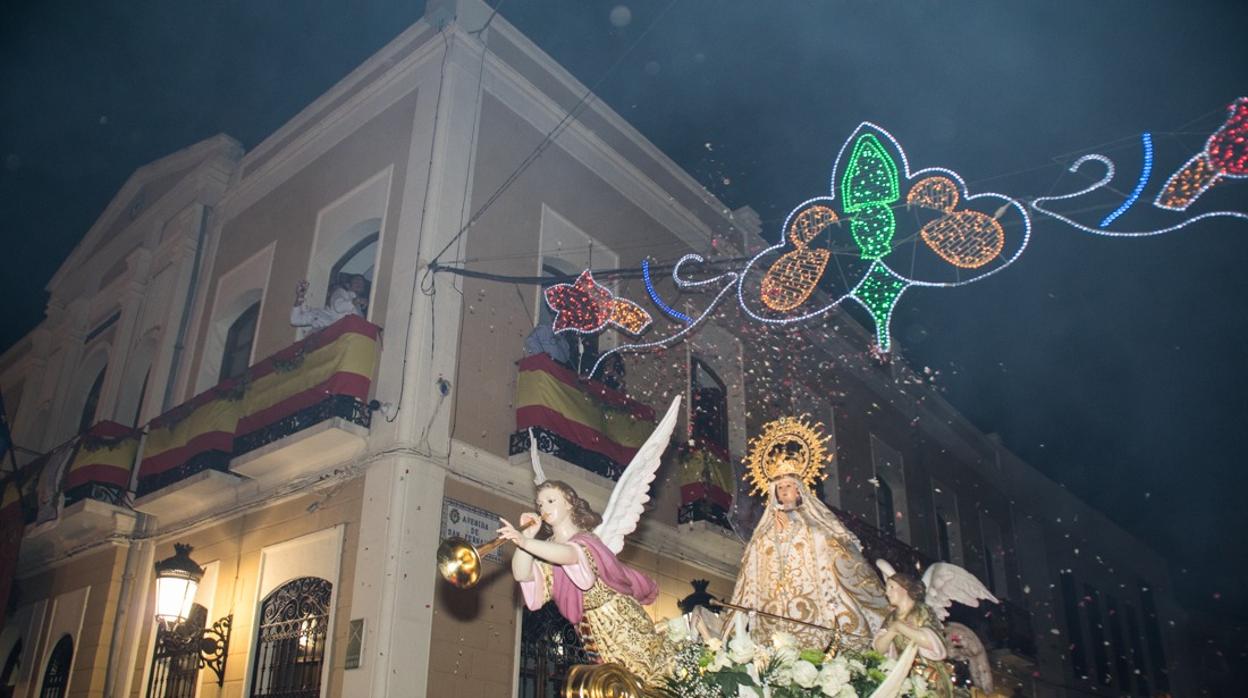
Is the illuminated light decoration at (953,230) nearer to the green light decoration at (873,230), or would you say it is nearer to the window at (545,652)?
the green light decoration at (873,230)

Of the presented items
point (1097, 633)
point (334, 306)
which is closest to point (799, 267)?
point (334, 306)

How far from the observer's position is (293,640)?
353 inches

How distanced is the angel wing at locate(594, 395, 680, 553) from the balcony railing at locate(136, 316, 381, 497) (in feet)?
15.0

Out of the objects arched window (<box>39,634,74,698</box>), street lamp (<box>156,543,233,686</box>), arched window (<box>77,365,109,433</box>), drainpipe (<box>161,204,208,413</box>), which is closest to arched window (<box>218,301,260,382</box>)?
drainpipe (<box>161,204,208,413</box>)

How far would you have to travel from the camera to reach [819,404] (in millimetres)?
15906

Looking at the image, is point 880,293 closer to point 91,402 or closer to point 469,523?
point 469,523

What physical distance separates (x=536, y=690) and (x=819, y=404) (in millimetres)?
8190

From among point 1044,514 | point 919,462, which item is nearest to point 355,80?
point 919,462

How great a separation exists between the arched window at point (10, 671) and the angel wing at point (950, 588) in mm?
11616

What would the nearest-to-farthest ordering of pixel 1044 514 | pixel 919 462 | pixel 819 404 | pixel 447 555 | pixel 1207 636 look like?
pixel 447 555, pixel 819 404, pixel 919 462, pixel 1044 514, pixel 1207 636

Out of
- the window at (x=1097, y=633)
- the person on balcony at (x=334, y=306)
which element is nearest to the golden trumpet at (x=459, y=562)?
the person on balcony at (x=334, y=306)

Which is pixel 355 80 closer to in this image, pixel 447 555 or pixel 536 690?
pixel 536 690

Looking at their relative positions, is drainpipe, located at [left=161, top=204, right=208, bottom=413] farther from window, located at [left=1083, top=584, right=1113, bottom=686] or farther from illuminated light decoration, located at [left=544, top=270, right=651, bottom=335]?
window, located at [left=1083, top=584, right=1113, bottom=686]

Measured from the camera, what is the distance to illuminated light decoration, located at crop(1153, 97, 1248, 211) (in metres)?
5.54
